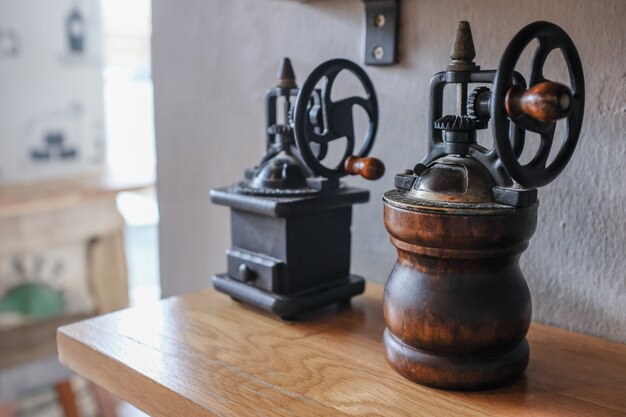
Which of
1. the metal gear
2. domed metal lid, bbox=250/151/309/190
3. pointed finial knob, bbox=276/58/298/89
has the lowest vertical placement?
domed metal lid, bbox=250/151/309/190

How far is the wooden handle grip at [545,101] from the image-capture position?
551 mm

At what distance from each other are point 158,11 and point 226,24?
0.22 meters

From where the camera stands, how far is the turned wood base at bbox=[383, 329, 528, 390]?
0.66 meters

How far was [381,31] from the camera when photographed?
0.98 m

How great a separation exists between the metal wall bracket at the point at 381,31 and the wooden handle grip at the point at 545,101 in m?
0.43

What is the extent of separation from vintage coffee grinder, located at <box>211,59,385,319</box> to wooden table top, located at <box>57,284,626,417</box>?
0.13 feet

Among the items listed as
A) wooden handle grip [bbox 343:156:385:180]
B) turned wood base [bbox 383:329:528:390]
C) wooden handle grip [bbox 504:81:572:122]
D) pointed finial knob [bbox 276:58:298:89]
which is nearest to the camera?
wooden handle grip [bbox 504:81:572:122]

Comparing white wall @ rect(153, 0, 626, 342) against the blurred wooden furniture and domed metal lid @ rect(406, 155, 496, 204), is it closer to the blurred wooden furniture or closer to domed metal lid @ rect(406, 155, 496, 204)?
domed metal lid @ rect(406, 155, 496, 204)

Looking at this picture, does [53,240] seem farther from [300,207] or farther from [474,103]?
[474,103]

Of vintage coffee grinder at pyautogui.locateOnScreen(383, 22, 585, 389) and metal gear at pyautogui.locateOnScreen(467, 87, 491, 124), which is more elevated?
metal gear at pyautogui.locateOnScreen(467, 87, 491, 124)

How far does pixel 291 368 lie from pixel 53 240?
2.33 m

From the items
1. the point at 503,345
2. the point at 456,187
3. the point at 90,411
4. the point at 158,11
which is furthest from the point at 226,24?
the point at 90,411

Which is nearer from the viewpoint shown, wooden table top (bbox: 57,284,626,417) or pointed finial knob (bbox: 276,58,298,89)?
wooden table top (bbox: 57,284,626,417)

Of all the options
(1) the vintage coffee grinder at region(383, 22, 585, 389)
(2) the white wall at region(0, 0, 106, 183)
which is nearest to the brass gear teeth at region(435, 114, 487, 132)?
(1) the vintage coffee grinder at region(383, 22, 585, 389)
